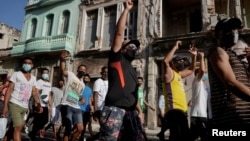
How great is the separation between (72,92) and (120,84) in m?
2.76

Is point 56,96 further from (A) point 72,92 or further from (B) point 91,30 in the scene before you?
(B) point 91,30

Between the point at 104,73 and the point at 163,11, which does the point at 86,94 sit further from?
the point at 163,11

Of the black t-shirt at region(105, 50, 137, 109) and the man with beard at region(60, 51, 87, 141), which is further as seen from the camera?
the man with beard at region(60, 51, 87, 141)

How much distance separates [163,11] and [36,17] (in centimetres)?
992

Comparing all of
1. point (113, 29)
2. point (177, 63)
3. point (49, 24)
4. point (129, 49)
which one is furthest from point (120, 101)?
point (49, 24)

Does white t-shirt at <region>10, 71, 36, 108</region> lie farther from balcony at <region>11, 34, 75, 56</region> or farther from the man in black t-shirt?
balcony at <region>11, 34, 75, 56</region>

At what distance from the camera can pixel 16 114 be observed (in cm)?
470

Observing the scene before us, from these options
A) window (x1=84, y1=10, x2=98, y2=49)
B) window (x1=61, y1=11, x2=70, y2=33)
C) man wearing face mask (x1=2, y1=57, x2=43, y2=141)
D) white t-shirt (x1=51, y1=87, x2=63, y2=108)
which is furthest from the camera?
window (x1=61, y1=11, x2=70, y2=33)

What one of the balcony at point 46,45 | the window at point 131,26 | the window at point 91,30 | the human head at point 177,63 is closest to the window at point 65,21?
the balcony at point 46,45

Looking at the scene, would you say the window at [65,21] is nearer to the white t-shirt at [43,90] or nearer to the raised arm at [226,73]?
the white t-shirt at [43,90]

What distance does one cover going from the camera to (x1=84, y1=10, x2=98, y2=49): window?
15731mm

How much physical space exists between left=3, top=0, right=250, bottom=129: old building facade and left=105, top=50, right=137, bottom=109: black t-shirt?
29.4ft

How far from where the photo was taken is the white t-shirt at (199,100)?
5056 mm

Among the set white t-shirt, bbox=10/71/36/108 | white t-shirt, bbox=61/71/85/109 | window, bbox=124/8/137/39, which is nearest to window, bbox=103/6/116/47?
window, bbox=124/8/137/39
